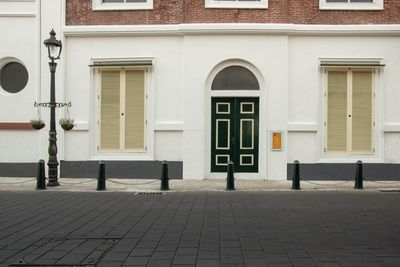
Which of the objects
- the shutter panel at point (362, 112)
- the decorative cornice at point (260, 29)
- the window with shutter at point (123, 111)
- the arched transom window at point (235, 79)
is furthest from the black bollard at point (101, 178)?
the shutter panel at point (362, 112)

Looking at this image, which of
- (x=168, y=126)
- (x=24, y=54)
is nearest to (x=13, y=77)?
(x=24, y=54)

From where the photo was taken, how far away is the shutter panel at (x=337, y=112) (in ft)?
54.0

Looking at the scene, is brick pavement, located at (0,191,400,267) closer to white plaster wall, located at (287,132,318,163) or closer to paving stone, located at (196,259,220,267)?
paving stone, located at (196,259,220,267)

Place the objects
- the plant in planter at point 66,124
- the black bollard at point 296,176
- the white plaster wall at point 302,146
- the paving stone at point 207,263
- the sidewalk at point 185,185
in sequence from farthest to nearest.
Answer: the white plaster wall at point 302,146 < the plant in planter at point 66,124 < the sidewalk at point 185,185 < the black bollard at point 296,176 < the paving stone at point 207,263

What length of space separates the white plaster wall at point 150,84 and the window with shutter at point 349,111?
5480mm

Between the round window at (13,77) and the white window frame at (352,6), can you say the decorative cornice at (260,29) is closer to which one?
the white window frame at (352,6)

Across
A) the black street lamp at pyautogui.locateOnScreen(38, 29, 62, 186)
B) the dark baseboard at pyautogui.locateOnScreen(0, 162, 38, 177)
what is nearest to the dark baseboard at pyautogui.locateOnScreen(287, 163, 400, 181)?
the black street lamp at pyautogui.locateOnScreen(38, 29, 62, 186)

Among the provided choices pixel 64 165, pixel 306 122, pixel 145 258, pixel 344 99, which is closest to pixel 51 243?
pixel 145 258

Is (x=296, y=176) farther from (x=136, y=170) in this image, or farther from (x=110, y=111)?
(x=110, y=111)

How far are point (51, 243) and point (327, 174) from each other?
1164 cm

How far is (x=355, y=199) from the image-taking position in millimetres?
11812

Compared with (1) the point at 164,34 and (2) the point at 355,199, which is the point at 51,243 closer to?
(2) the point at 355,199

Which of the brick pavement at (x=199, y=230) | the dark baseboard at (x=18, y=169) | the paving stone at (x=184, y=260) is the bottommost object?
the brick pavement at (x=199, y=230)

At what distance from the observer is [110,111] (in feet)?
55.0
